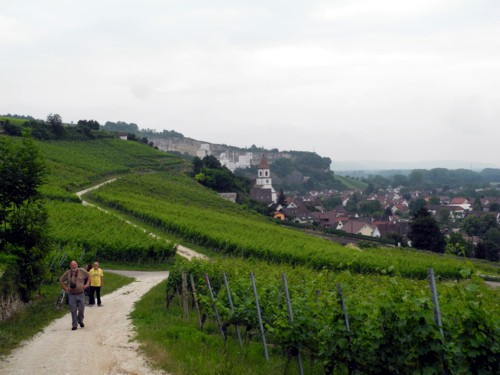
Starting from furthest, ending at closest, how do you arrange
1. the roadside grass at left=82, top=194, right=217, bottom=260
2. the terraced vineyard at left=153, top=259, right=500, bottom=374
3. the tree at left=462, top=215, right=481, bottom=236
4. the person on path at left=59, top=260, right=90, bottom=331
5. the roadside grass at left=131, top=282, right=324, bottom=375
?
the tree at left=462, top=215, right=481, bottom=236, the roadside grass at left=82, top=194, right=217, bottom=260, the person on path at left=59, top=260, right=90, bottom=331, the roadside grass at left=131, top=282, right=324, bottom=375, the terraced vineyard at left=153, top=259, right=500, bottom=374

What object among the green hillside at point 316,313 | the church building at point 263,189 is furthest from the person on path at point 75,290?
the church building at point 263,189

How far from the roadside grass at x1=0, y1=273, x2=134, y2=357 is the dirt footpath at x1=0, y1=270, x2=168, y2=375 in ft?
0.80

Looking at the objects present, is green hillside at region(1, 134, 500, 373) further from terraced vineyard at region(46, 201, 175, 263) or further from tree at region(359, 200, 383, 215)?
tree at region(359, 200, 383, 215)

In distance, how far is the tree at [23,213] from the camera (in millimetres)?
14750

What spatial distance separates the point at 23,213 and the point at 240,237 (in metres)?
23.4

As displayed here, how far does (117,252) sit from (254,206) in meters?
54.1

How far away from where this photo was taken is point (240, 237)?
124 ft

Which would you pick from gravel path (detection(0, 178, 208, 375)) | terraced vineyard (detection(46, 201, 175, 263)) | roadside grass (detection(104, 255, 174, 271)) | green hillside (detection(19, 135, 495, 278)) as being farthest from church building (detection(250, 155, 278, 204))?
gravel path (detection(0, 178, 208, 375))

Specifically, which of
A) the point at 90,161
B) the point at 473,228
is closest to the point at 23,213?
the point at 90,161

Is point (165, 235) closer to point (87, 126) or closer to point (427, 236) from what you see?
point (427, 236)

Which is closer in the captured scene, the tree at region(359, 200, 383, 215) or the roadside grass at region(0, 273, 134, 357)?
the roadside grass at region(0, 273, 134, 357)

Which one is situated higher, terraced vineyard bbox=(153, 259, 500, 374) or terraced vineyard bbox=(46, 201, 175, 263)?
terraced vineyard bbox=(153, 259, 500, 374)

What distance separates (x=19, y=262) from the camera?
14.9m

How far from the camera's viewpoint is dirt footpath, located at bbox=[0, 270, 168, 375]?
934 cm
